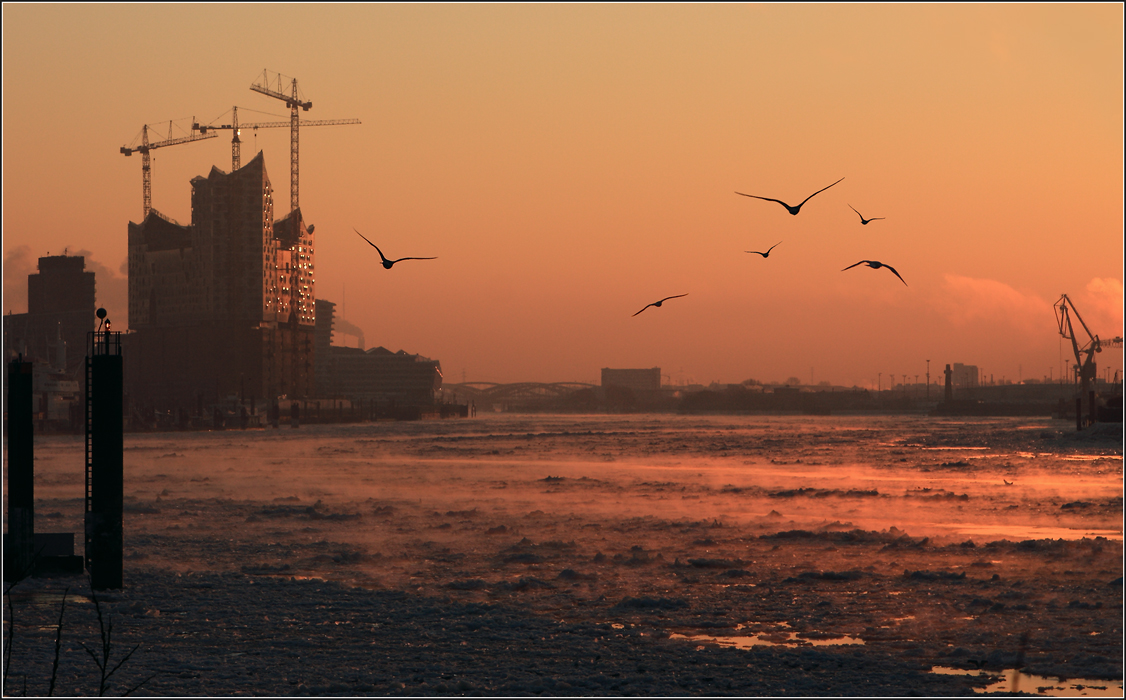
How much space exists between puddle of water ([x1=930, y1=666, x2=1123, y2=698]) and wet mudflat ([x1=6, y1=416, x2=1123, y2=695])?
0.79 ft

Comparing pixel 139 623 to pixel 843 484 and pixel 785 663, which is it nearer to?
pixel 785 663

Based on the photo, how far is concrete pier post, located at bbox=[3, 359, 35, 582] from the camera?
99.8 feet

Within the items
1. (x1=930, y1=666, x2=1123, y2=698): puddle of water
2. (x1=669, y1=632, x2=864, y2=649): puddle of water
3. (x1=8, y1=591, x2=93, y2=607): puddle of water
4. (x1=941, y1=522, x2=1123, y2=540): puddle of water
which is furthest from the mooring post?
(x1=941, y1=522, x2=1123, y2=540): puddle of water

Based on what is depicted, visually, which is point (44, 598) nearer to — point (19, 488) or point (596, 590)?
point (19, 488)

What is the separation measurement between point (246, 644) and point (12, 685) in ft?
14.8

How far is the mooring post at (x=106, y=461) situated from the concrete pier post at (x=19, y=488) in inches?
105

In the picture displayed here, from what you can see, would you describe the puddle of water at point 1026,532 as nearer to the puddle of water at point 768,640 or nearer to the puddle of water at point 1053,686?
the puddle of water at point 768,640

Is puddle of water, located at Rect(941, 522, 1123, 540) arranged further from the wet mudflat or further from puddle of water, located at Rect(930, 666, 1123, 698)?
puddle of water, located at Rect(930, 666, 1123, 698)

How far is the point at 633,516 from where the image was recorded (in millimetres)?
43938

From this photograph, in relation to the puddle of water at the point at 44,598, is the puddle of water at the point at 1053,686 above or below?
below

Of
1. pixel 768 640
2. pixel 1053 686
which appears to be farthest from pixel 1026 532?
pixel 1053 686

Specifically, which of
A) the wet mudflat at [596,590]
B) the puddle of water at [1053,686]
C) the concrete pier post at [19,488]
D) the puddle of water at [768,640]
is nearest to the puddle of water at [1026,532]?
the wet mudflat at [596,590]

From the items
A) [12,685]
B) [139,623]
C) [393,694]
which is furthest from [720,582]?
[12,685]

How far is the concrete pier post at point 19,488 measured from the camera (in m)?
30.4
